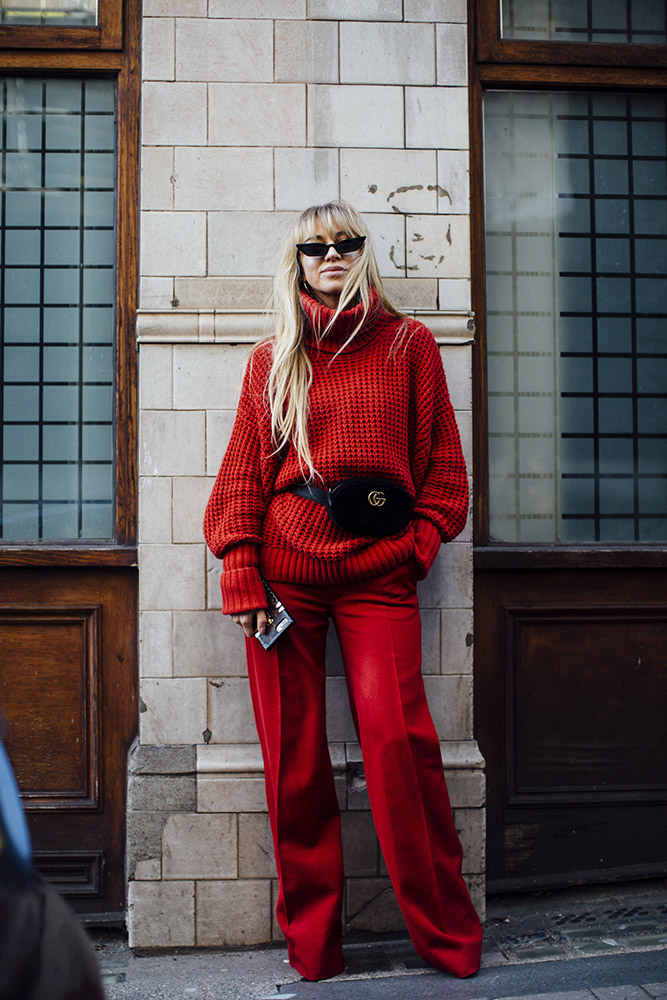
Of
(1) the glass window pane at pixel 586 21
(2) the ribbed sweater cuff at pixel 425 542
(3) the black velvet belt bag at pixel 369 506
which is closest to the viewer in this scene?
(3) the black velvet belt bag at pixel 369 506

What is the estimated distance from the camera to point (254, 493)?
3.01m

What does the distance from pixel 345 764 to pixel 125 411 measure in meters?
1.68

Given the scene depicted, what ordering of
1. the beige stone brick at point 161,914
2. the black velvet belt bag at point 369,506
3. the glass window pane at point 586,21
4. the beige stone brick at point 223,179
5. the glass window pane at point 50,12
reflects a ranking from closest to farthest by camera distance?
1. the black velvet belt bag at point 369,506
2. the beige stone brick at point 161,914
3. the beige stone brick at point 223,179
4. the glass window pane at point 50,12
5. the glass window pane at point 586,21

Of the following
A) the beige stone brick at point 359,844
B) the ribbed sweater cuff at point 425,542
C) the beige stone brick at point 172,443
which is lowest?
the beige stone brick at point 359,844

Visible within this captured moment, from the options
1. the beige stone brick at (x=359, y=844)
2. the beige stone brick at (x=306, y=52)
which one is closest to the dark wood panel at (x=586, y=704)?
the beige stone brick at (x=359, y=844)

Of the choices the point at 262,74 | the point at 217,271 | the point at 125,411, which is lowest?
the point at 125,411

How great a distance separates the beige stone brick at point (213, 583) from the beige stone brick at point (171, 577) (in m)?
0.02

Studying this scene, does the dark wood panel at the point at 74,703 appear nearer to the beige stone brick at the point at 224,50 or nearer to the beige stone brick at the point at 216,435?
the beige stone brick at the point at 216,435

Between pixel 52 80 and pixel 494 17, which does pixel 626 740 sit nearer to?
pixel 494 17

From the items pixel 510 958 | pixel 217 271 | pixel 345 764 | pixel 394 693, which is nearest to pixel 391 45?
pixel 217 271

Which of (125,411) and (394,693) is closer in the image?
(394,693)

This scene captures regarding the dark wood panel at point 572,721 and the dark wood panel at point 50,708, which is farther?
the dark wood panel at point 572,721

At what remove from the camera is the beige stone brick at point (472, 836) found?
134 inches

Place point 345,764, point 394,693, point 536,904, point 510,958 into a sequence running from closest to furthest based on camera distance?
point 394,693 < point 510,958 < point 345,764 < point 536,904
